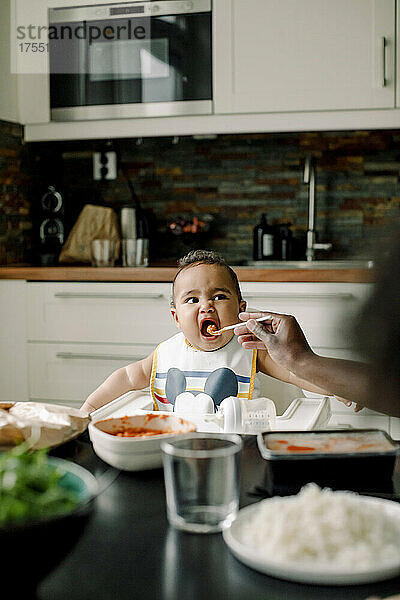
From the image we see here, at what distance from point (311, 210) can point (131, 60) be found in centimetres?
104

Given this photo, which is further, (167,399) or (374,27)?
(374,27)

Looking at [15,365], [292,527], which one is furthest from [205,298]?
[15,365]

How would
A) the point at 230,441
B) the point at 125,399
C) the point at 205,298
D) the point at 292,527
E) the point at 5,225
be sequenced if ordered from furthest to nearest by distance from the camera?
the point at 5,225
the point at 205,298
the point at 125,399
the point at 230,441
the point at 292,527

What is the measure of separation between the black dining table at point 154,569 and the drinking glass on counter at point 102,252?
234cm

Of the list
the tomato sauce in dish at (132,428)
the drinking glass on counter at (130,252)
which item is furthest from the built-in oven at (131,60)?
the tomato sauce in dish at (132,428)

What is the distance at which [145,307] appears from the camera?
293 centimetres

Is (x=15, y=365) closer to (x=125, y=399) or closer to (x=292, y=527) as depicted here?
(x=125, y=399)

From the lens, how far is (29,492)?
789 millimetres

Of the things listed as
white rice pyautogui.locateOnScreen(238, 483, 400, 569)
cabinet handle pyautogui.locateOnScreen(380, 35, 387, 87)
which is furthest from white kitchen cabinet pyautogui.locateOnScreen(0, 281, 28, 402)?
white rice pyautogui.locateOnScreen(238, 483, 400, 569)

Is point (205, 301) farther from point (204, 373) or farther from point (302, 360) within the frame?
point (302, 360)

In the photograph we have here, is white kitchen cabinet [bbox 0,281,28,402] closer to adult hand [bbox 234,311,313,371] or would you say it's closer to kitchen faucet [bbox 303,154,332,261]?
kitchen faucet [bbox 303,154,332,261]

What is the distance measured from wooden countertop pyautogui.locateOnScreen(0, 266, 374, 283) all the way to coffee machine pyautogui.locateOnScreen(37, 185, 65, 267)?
0.35 metres

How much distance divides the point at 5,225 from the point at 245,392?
1.81 meters

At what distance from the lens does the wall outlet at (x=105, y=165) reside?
3.60m
